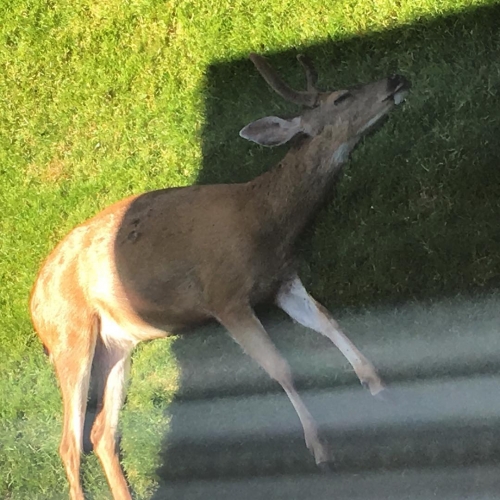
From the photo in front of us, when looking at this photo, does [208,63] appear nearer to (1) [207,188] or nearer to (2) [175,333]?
(1) [207,188]

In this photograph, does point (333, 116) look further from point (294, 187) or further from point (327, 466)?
point (327, 466)

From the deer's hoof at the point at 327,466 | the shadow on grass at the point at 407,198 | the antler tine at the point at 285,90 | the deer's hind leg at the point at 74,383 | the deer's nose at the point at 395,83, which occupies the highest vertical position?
the antler tine at the point at 285,90

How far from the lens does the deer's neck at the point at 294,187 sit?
4.58 meters

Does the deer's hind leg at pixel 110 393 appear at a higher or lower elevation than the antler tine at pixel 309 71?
lower

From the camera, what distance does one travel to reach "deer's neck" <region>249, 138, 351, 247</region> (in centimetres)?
458

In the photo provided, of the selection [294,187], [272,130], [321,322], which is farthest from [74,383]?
[272,130]

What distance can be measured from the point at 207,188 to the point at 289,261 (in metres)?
0.66

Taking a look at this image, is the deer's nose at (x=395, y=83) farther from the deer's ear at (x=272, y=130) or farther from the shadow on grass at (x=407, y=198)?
the deer's ear at (x=272, y=130)

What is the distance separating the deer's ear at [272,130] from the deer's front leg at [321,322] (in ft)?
2.79

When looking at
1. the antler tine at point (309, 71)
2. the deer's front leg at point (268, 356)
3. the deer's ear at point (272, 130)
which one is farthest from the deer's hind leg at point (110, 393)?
the antler tine at point (309, 71)

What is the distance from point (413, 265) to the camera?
4.91 metres

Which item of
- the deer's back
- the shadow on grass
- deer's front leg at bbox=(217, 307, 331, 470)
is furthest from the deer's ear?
deer's front leg at bbox=(217, 307, 331, 470)

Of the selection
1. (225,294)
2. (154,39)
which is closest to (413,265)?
(225,294)

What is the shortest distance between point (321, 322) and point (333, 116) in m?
1.23
